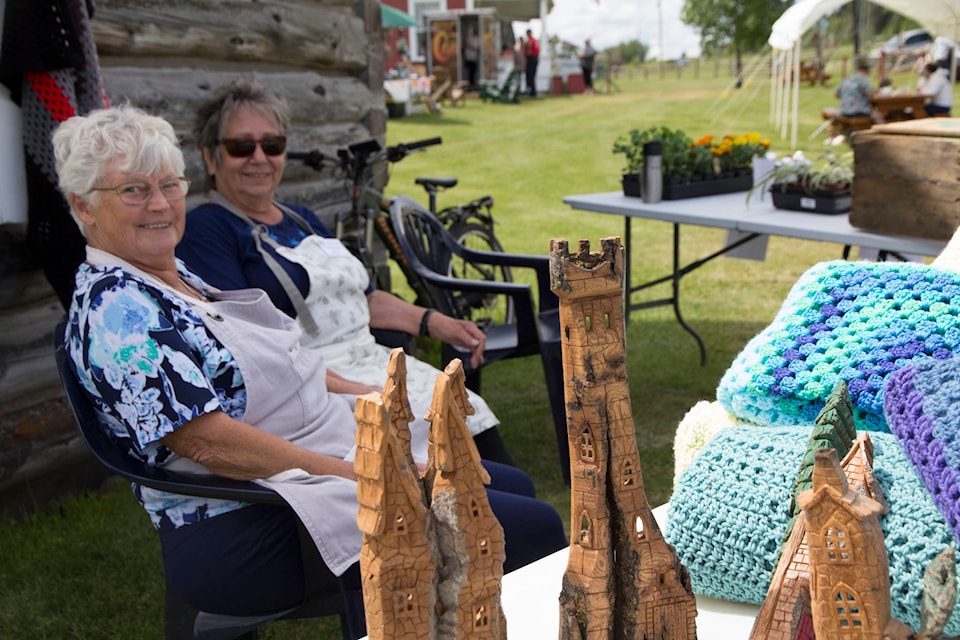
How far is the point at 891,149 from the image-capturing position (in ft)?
10.5

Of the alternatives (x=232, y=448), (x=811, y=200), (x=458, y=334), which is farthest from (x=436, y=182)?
(x=232, y=448)

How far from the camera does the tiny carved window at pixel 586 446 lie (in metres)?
0.86

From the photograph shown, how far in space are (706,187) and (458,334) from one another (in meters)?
1.93

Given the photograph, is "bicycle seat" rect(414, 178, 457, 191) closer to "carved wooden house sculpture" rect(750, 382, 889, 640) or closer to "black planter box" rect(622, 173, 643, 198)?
"black planter box" rect(622, 173, 643, 198)

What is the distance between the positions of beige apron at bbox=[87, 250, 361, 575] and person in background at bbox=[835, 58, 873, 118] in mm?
13637

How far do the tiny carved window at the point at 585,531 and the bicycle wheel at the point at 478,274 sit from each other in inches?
162

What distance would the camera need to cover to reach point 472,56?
26562 mm

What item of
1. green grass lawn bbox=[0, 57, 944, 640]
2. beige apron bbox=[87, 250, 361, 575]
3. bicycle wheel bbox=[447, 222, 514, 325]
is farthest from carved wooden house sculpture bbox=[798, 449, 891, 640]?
bicycle wheel bbox=[447, 222, 514, 325]

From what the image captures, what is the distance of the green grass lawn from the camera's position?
9.19ft

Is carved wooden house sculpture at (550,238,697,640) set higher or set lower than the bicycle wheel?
higher

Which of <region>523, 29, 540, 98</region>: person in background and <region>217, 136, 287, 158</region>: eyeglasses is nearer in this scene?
<region>217, 136, 287, 158</region>: eyeglasses

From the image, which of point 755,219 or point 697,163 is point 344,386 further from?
point 697,163

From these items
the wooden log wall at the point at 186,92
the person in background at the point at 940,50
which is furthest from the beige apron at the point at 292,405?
the person in background at the point at 940,50

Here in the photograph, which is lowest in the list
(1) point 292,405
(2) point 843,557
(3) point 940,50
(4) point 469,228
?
(4) point 469,228
